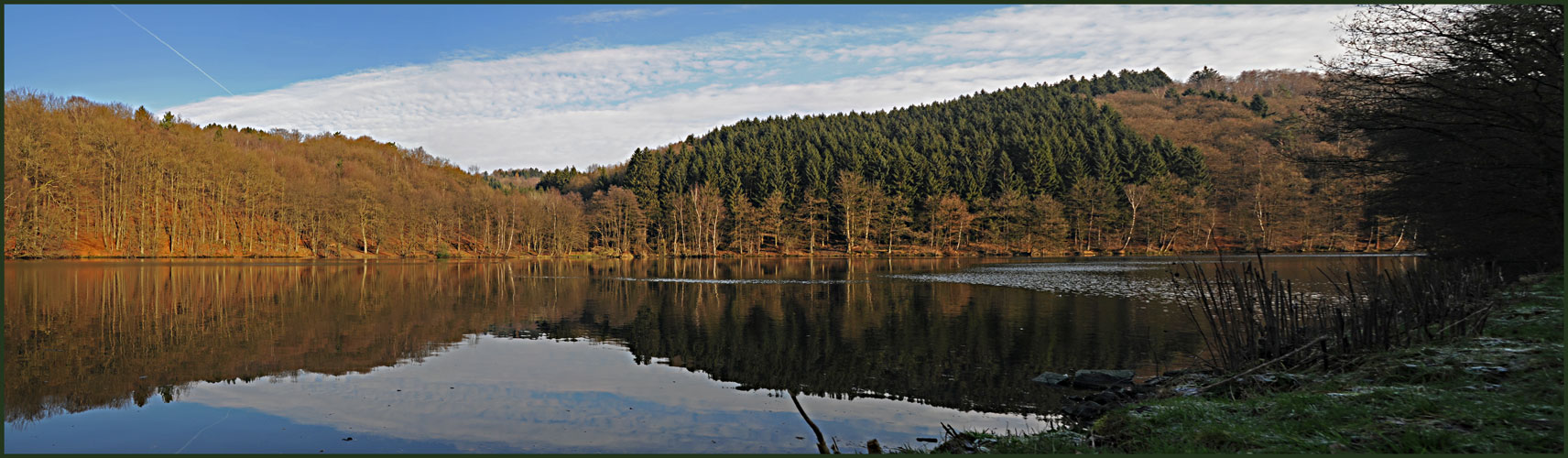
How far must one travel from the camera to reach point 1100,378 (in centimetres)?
1403

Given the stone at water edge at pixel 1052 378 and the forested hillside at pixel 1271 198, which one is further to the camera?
the forested hillside at pixel 1271 198

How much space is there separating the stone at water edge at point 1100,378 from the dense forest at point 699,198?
6344 centimetres

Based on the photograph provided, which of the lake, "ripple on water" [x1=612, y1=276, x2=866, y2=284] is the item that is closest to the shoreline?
"ripple on water" [x1=612, y1=276, x2=866, y2=284]

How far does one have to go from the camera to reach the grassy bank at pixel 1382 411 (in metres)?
6.30

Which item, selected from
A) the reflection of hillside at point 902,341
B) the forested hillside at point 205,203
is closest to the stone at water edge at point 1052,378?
the reflection of hillside at point 902,341

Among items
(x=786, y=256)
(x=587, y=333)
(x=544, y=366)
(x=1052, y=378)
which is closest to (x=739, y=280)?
(x=587, y=333)

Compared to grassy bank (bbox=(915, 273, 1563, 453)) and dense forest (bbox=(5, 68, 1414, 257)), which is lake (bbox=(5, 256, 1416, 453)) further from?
dense forest (bbox=(5, 68, 1414, 257))

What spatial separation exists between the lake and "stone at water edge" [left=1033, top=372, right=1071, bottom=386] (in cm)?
43

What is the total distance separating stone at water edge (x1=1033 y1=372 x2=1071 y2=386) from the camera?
1423cm

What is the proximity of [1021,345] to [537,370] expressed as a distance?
11847 mm

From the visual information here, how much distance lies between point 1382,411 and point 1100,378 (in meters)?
6.99

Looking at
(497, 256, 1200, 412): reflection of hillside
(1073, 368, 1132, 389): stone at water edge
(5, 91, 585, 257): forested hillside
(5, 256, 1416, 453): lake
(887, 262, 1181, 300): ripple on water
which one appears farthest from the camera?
(5, 91, 585, 257): forested hillside

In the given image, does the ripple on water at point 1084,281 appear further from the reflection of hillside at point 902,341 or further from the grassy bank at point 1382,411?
the grassy bank at point 1382,411

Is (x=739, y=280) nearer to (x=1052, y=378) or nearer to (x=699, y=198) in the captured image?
(x=1052, y=378)
